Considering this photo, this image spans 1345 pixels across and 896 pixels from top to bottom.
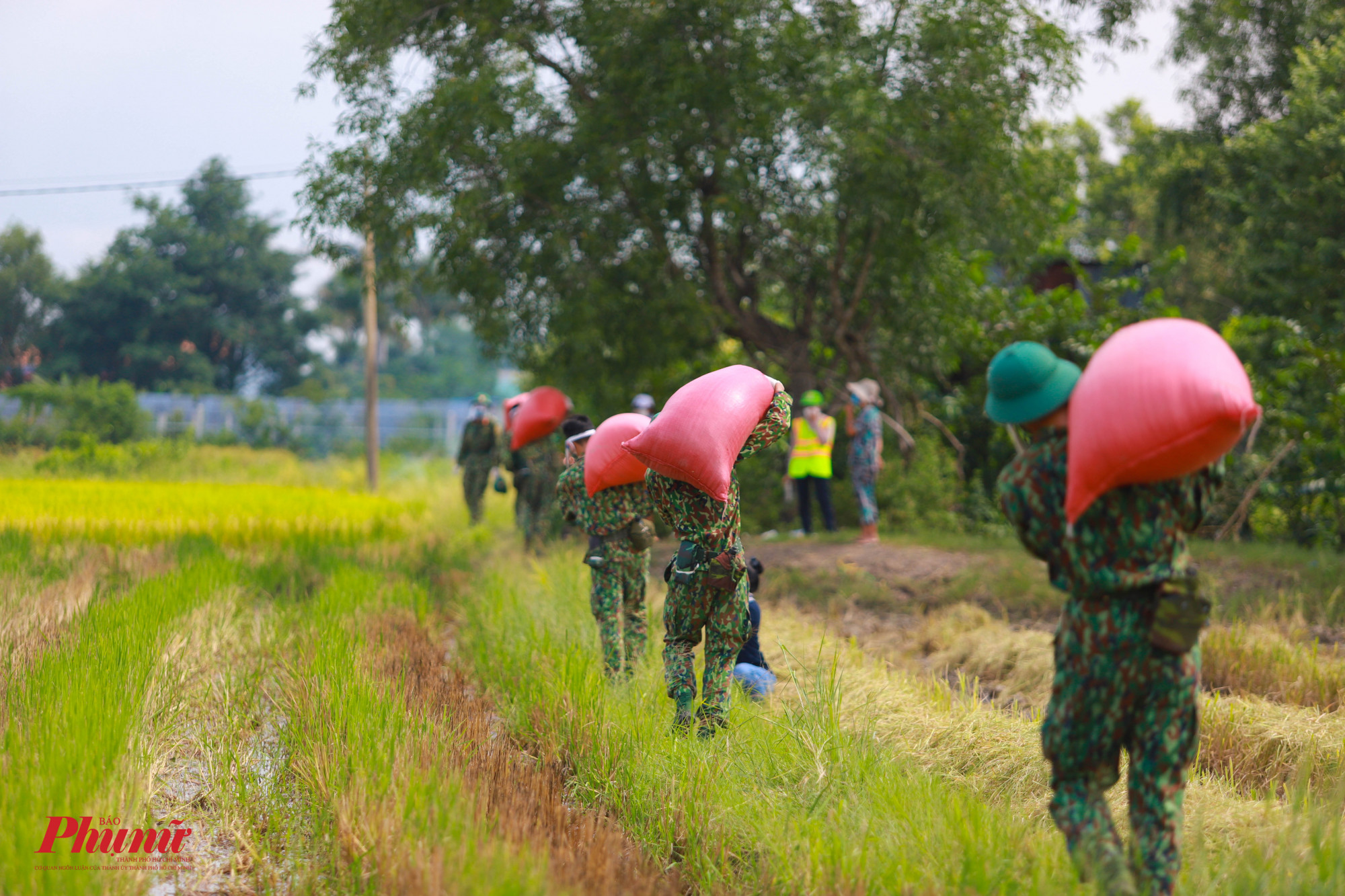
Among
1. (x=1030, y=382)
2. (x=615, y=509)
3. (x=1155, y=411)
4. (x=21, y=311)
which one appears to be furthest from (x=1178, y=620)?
(x=21, y=311)

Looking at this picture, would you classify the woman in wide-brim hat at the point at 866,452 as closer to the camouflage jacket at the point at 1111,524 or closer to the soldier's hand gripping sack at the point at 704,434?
the soldier's hand gripping sack at the point at 704,434

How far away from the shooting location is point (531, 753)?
4652 millimetres

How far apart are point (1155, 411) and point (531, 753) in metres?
3.24

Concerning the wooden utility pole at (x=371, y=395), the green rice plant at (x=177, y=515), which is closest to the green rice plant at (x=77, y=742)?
the green rice plant at (x=177, y=515)

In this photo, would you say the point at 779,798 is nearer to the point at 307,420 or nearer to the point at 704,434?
the point at 704,434

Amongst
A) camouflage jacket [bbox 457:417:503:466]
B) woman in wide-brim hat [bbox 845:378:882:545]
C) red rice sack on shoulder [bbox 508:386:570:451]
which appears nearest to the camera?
red rice sack on shoulder [bbox 508:386:570:451]

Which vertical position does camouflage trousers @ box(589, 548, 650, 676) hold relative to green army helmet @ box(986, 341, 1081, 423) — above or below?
below

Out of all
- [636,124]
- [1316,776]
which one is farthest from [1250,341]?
[1316,776]

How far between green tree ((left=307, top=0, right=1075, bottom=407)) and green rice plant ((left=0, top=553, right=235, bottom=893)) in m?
6.59

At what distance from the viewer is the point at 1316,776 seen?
4.02m

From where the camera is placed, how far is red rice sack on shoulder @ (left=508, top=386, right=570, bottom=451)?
10.0m

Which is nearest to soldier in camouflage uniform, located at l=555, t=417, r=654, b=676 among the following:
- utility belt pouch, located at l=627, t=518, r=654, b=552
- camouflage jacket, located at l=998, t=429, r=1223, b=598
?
utility belt pouch, located at l=627, t=518, r=654, b=552

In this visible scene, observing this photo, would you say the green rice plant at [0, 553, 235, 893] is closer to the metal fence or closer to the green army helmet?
Answer: the green army helmet

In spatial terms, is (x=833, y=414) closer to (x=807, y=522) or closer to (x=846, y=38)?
(x=807, y=522)
